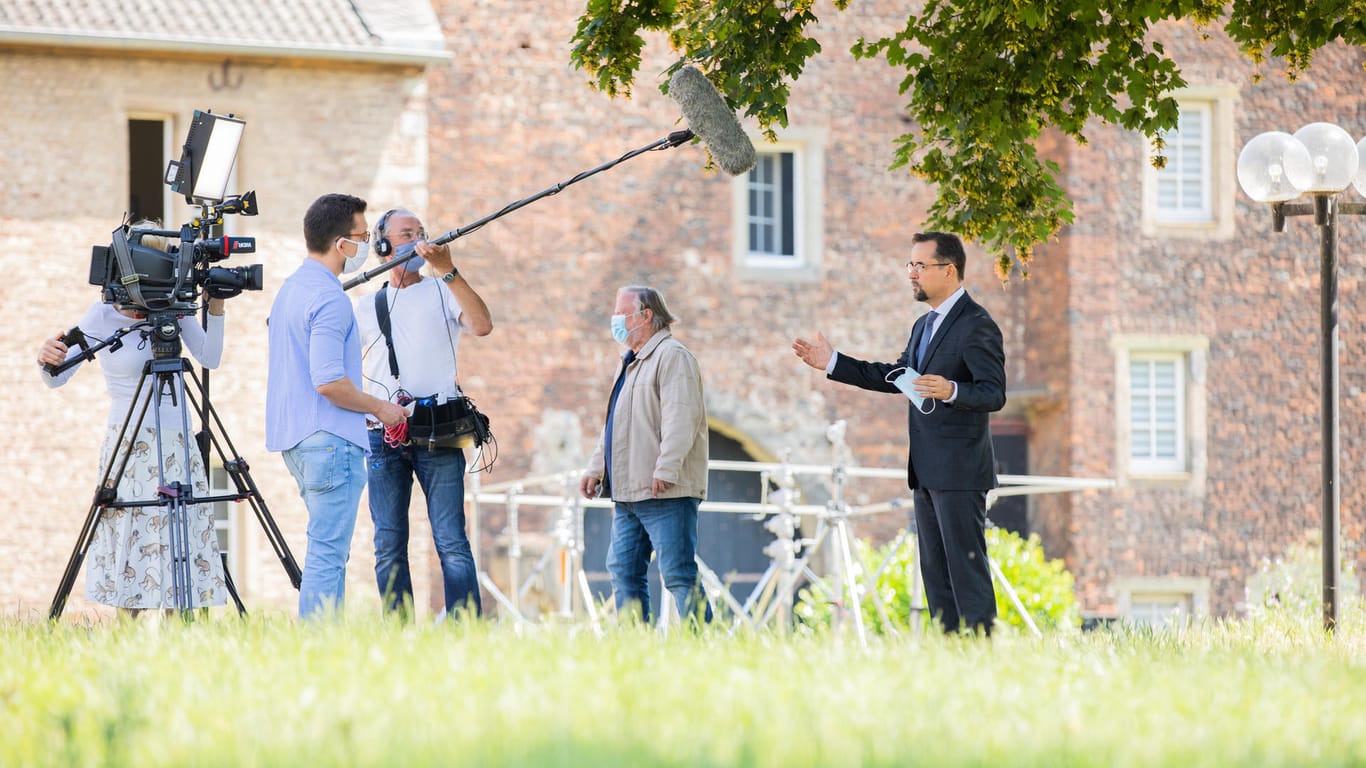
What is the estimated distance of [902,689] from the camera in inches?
177

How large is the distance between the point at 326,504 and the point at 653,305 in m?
2.00

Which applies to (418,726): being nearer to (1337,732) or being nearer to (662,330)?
(1337,732)

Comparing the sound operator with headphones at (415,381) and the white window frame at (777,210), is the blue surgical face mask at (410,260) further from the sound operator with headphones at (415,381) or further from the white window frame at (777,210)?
the white window frame at (777,210)

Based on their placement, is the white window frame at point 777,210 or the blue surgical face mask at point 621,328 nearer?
the blue surgical face mask at point 621,328

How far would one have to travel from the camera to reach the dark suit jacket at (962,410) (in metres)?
6.94

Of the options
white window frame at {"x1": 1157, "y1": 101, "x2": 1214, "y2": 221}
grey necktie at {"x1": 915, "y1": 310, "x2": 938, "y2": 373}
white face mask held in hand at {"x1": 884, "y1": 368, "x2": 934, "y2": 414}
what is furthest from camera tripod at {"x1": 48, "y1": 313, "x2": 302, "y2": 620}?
white window frame at {"x1": 1157, "y1": 101, "x2": 1214, "y2": 221}

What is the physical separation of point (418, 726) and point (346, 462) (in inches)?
112

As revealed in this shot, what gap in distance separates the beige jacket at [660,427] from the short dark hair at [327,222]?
5.35ft

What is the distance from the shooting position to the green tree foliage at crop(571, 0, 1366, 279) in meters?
9.07

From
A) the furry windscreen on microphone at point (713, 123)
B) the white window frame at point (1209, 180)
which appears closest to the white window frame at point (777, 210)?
the white window frame at point (1209, 180)

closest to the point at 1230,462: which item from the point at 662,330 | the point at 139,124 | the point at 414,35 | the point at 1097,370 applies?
the point at 1097,370

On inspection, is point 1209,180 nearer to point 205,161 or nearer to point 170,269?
point 205,161

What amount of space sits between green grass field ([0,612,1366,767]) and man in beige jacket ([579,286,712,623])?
6.36 ft

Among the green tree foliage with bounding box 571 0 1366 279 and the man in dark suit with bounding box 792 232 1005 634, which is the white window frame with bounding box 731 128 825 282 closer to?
the green tree foliage with bounding box 571 0 1366 279
